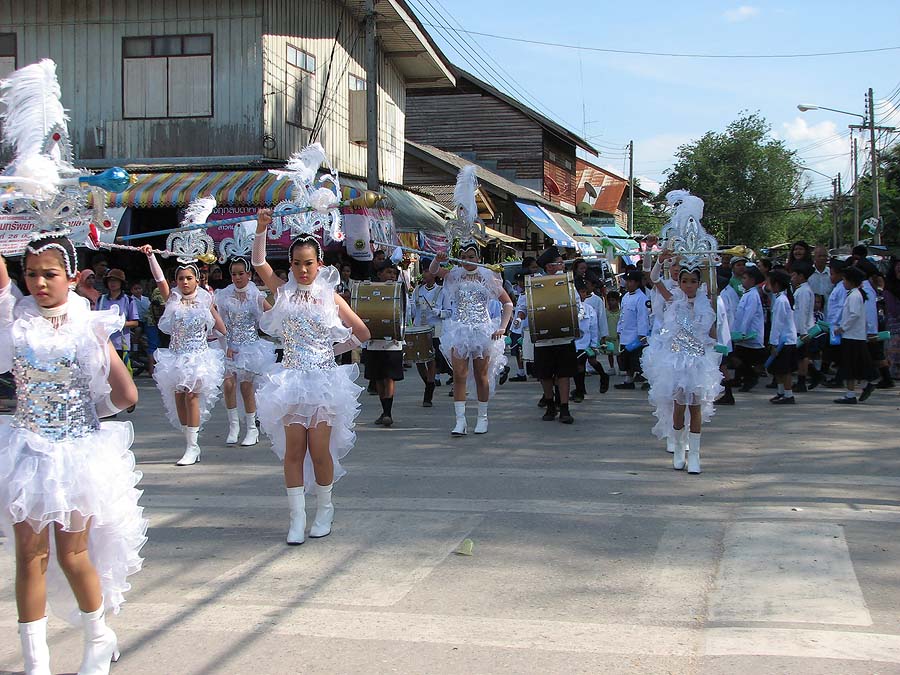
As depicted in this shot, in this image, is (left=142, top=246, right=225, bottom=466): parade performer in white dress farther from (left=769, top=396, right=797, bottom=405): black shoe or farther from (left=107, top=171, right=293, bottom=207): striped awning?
(left=107, top=171, right=293, bottom=207): striped awning

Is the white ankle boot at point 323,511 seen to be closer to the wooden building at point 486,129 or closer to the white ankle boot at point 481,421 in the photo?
the white ankle boot at point 481,421

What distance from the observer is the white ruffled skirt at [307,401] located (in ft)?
21.2

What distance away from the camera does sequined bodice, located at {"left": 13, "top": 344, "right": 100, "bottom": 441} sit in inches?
167

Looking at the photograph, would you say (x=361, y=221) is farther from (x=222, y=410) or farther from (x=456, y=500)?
(x=456, y=500)

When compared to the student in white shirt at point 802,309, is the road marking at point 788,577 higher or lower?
lower

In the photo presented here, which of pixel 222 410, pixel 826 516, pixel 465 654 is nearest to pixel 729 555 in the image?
pixel 826 516

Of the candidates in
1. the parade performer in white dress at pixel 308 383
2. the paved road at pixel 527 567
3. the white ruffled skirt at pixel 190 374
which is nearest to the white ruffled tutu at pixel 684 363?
the paved road at pixel 527 567

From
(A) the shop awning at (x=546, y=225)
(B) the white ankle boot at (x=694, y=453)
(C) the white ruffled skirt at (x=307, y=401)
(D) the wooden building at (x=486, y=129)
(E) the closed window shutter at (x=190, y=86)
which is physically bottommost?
(B) the white ankle boot at (x=694, y=453)

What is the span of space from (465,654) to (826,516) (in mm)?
3604

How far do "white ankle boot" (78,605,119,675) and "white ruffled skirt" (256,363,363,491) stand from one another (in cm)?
243

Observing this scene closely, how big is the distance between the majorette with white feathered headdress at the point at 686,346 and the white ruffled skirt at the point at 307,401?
3344mm

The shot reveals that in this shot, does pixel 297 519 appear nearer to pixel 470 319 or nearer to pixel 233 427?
pixel 233 427

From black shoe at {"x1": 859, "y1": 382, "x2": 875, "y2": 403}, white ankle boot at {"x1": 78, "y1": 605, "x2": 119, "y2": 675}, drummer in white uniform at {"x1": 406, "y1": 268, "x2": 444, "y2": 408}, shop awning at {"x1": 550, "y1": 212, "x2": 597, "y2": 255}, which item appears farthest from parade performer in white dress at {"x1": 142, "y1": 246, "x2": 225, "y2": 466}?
shop awning at {"x1": 550, "y1": 212, "x2": 597, "y2": 255}

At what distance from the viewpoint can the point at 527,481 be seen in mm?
8250
